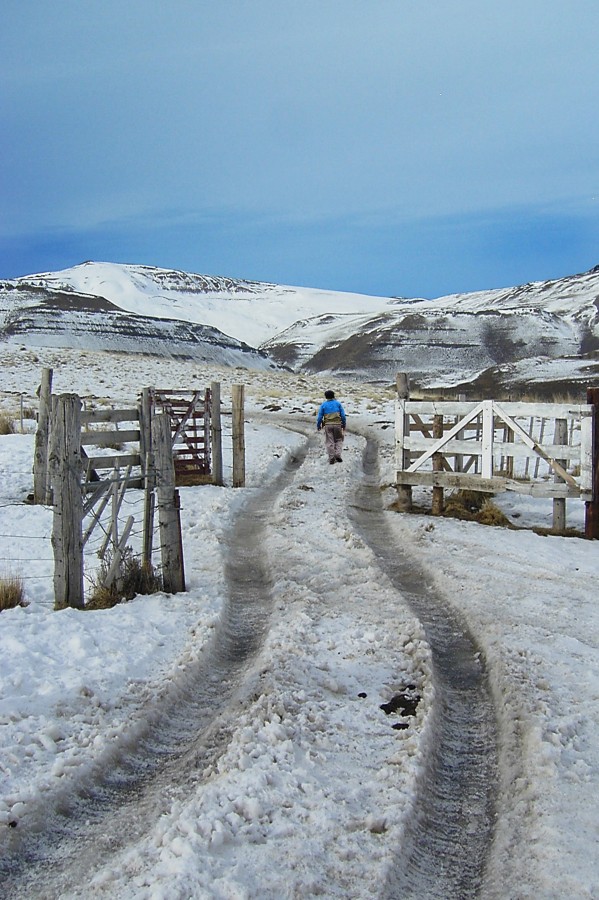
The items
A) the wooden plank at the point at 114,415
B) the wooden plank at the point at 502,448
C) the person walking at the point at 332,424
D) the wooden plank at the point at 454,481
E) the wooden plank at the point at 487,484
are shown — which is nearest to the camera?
the wooden plank at the point at 114,415

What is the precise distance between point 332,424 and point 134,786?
14.1m

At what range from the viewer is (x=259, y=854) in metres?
3.61

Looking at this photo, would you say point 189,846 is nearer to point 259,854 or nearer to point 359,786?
point 259,854

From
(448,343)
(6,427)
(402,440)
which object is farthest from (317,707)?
(448,343)

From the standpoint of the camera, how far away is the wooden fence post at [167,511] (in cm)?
799

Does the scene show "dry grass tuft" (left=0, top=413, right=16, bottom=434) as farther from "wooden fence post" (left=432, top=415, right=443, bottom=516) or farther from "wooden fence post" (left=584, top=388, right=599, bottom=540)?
"wooden fence post" (left=584, top=388, right=599, bottom=540)

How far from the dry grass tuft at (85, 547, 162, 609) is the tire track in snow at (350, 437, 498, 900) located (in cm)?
275

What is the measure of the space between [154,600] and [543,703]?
154 inches

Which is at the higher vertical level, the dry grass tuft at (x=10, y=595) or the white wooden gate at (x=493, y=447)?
the white wooden gate at (x=493, y=447)

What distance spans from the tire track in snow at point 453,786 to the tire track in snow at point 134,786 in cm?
Result: 129

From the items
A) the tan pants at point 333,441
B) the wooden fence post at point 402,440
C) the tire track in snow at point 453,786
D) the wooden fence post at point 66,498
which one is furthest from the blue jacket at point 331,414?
the wooden fence post at point 66,498

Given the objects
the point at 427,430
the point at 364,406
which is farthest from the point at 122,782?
the point at 364,406

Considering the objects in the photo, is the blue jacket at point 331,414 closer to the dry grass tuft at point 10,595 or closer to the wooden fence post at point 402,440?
the wooden fence post at point 402,440

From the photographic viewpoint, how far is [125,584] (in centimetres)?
780
